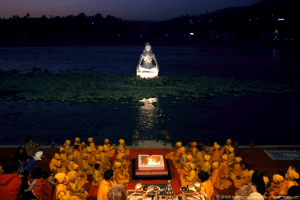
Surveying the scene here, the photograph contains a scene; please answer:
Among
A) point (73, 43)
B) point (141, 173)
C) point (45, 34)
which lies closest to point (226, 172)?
point (141, 173)

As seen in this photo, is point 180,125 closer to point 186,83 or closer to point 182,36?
point 186,83

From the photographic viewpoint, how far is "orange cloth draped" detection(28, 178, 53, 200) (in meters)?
5.22

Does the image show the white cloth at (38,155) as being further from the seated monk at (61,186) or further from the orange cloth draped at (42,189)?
the seated monk at (61,186)

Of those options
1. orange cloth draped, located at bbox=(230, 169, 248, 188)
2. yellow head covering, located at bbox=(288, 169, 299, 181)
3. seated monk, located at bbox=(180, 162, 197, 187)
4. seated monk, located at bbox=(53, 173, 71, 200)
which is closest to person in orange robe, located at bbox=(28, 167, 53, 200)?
seated monk, located at bbox=(53, 173, 71, 200)

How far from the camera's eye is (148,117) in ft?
45.5

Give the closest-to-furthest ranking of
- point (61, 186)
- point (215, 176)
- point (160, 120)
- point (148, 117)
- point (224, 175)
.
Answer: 1. point (61, 186)
2. point (215, 176)
3. point (224, 175)
4. point (160, 120)
5. point (148, 117)

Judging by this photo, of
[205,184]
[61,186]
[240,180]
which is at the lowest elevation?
[240,180]

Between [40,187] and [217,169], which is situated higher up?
[40,187]

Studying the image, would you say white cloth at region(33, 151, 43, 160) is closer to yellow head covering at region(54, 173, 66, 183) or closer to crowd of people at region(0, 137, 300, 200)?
crowd of people at region(0, 137, 300, 200)

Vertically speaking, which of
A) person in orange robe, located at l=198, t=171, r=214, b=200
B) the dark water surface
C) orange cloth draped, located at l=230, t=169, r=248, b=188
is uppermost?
person in orange robe, located at l=198, t=171, r=214, b=200

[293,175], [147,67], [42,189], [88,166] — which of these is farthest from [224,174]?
[147,67]

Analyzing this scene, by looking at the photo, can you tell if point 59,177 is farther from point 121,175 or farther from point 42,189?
point 121,175

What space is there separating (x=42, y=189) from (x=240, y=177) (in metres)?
5.38

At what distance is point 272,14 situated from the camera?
85.3 m
